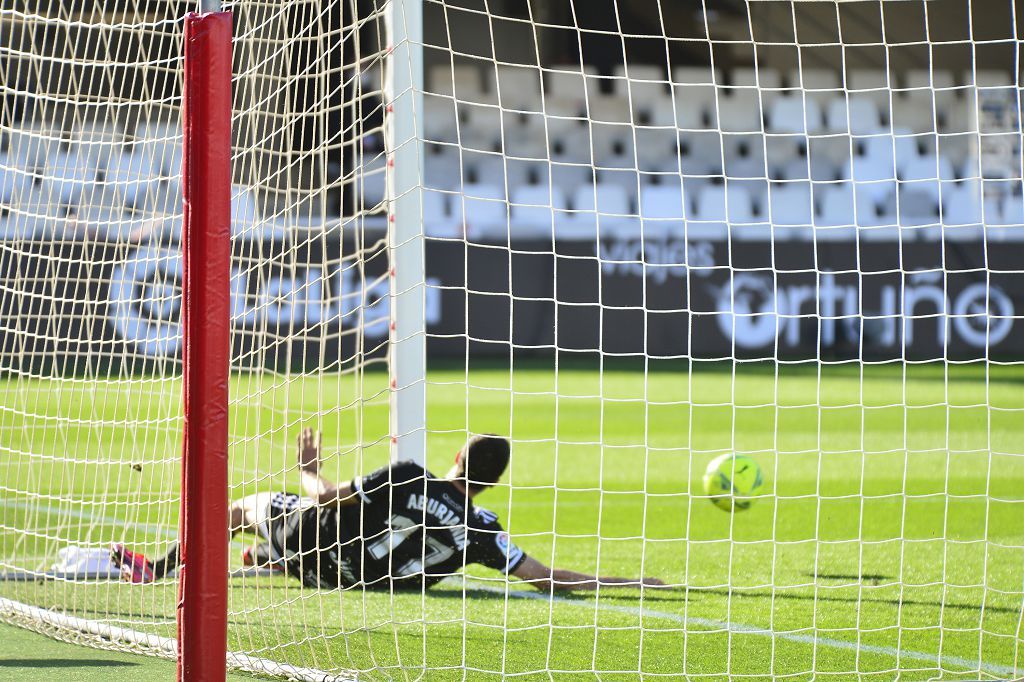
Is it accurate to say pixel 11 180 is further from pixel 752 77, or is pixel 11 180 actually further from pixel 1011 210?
pixel 1011 210

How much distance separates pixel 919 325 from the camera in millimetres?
15312

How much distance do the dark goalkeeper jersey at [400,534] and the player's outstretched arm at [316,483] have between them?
0.14 ft

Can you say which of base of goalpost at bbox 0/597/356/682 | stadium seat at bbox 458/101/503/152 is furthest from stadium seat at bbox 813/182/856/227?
base of goalpost at bbox 0/597/356/682

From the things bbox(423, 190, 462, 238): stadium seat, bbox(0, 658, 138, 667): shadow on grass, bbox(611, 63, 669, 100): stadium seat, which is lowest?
bbox(0, 658, 138, 667): shadow on grass

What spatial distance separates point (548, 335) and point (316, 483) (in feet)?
35.8

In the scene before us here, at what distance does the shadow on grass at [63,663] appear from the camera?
138 inches

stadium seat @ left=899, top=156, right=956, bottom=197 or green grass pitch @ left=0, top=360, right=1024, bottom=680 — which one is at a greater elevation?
stadium seat @ left=899, top=156, right=956, bottom=197

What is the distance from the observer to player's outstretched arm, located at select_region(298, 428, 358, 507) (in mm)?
3936

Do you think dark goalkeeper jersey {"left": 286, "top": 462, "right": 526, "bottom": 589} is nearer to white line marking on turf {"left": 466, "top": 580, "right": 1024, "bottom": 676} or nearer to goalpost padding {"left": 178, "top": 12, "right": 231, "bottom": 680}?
white line marking on turf {"left": 466, "top": 580, "right": 1024, "bottom": 676}

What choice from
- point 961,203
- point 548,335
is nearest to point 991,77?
point 961,203

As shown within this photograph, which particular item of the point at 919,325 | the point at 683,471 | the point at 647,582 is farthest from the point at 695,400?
the point at 647,582

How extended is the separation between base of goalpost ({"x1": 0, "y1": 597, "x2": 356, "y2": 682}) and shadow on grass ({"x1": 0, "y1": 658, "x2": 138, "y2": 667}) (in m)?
0.12

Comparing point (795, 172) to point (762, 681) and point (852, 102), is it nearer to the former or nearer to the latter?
point (852, 102)

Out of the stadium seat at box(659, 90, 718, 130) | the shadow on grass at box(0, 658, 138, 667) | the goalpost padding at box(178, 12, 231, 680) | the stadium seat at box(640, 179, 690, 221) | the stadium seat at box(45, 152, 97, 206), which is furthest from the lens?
the stadium seat at box(659, 90, 718, 130)
